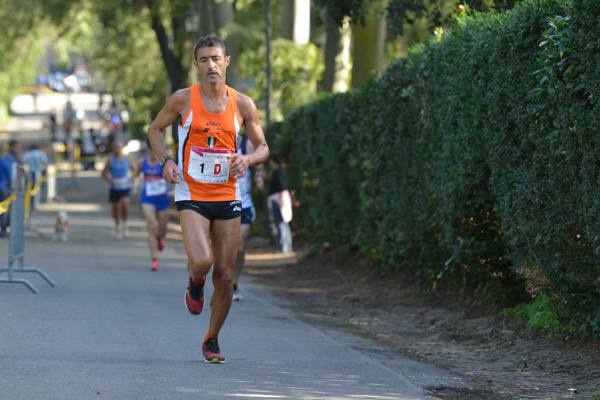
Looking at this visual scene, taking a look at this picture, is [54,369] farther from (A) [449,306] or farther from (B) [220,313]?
(A) [449,306]

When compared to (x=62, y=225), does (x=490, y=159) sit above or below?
above

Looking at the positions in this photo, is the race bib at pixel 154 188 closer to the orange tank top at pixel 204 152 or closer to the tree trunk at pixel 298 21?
the orange tank top at pixel 204 152

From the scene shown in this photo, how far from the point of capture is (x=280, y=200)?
16.3 meters

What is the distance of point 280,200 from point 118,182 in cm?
454

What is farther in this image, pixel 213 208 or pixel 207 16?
pixel 207 16

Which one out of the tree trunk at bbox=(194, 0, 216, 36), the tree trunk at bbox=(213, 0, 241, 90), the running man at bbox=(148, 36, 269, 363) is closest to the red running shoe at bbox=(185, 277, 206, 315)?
the running man at bbox=(148, 36, 269, 363)

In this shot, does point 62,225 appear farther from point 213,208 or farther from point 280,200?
point 213,208

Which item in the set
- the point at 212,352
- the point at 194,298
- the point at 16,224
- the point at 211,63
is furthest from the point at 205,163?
the point at 16,224

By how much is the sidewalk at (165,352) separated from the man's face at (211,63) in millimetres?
1987

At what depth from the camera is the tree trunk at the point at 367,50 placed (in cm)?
1673

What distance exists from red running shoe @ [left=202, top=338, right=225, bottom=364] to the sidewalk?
96mm

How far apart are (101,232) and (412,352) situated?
14648mm

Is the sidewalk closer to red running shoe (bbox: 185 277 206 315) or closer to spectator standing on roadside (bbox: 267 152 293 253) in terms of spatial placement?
red running shoe (bbox: 185 277 206 315)

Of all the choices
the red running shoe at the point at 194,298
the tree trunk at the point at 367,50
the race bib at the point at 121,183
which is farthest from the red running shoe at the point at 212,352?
the race bib at the point at 121,183
